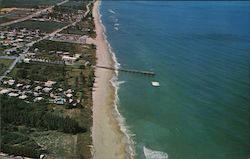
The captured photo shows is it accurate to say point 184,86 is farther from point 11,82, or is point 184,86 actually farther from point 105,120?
point 11,82

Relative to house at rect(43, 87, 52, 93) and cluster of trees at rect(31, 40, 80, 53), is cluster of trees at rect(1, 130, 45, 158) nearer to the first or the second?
house at rect(43, 87, 52, 93)

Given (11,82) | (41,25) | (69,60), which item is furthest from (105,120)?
(41,25)

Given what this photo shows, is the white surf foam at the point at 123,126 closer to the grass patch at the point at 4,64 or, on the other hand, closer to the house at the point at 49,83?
the house at the point at 49,83

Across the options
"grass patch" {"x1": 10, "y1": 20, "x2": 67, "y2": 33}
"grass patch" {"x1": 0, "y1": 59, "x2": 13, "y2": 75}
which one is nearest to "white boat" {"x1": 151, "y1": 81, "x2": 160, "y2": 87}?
"grass patch" {"x1": 0, "y1": 59, "x2": 13, "y2": 75}

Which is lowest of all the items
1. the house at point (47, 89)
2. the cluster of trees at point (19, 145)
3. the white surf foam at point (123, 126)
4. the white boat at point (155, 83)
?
the white surf foam at point (123, 126)

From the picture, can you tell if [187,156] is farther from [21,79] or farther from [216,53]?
[216,53]

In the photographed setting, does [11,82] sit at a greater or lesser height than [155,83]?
greater

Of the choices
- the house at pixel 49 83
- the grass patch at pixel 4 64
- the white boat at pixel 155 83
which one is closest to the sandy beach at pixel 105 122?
the house at pixel 49 83
